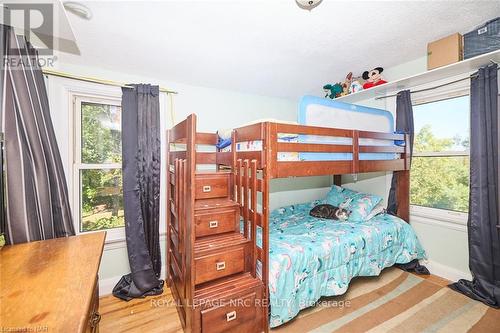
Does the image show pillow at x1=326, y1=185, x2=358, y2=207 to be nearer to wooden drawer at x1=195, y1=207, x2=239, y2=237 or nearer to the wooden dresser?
wooden drawer at x1=195, y1=207, x2=239, y2=237

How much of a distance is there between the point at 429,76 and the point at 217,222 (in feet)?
8.34

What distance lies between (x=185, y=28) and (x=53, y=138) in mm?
1359

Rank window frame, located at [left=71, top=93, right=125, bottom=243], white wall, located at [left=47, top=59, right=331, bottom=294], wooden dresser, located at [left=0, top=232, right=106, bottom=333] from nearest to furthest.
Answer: wooden dresser, located at [left=0, top=232, right=106, bottom=333] < white wall, located at [left=47, top=59, right=331, bottom=294] < window frame, located at [left=71, top=93, right=125, bottom=243]

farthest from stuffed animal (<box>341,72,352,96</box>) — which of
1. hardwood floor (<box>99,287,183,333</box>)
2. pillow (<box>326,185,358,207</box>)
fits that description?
hardwood floor (<box>99,287,183,333</box>)

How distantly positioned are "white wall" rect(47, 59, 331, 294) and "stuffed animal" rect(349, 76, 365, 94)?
3.54 ft

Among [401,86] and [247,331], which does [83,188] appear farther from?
[401,86]

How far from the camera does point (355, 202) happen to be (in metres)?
2.82

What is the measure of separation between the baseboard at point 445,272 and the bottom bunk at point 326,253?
0.39ft

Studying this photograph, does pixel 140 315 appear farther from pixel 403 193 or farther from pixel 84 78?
pixel 403 193

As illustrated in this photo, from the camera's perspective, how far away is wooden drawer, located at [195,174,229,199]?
1.87 meters

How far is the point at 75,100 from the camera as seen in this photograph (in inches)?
88.8

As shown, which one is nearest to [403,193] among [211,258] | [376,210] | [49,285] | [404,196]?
[404,196]

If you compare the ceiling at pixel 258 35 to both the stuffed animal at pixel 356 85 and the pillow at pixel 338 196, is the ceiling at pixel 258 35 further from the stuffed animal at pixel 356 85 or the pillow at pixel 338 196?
the pillow at pixel 338 196

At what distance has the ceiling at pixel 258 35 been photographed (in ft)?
4.94
